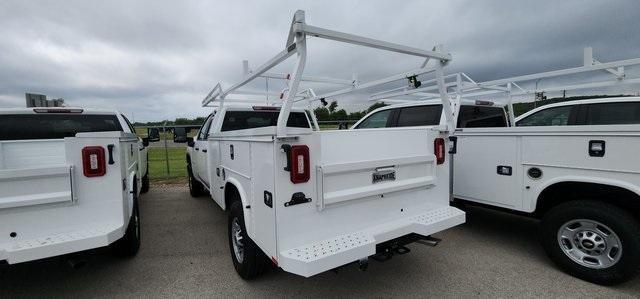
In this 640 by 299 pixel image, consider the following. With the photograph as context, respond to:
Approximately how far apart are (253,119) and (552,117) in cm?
495

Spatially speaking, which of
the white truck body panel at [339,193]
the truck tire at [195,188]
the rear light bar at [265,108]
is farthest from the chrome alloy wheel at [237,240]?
the truck tire at [195,188]

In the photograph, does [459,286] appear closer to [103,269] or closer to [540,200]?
[540,200]

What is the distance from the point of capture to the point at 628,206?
3.12 meters

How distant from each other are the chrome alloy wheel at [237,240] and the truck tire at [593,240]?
316cm

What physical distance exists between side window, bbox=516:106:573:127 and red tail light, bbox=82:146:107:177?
20.2 ft

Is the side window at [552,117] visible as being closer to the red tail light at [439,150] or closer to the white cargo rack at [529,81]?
the white cargo rack at [529,81]

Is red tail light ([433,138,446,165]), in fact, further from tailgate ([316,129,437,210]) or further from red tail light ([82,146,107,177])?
red tail light ([82,146,107,177])

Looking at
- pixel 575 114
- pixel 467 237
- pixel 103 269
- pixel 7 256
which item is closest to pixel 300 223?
pixel 7 256

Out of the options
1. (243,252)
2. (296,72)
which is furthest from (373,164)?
(243,252)

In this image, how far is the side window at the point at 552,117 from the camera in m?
5.02

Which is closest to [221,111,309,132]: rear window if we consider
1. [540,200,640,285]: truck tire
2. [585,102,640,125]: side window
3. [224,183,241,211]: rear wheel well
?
[224,183,241,211]: rear wheel well

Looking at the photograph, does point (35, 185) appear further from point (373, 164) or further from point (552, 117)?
point (552, 117)

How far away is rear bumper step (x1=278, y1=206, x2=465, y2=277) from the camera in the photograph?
224cm

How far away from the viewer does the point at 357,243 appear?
2.50 metres
